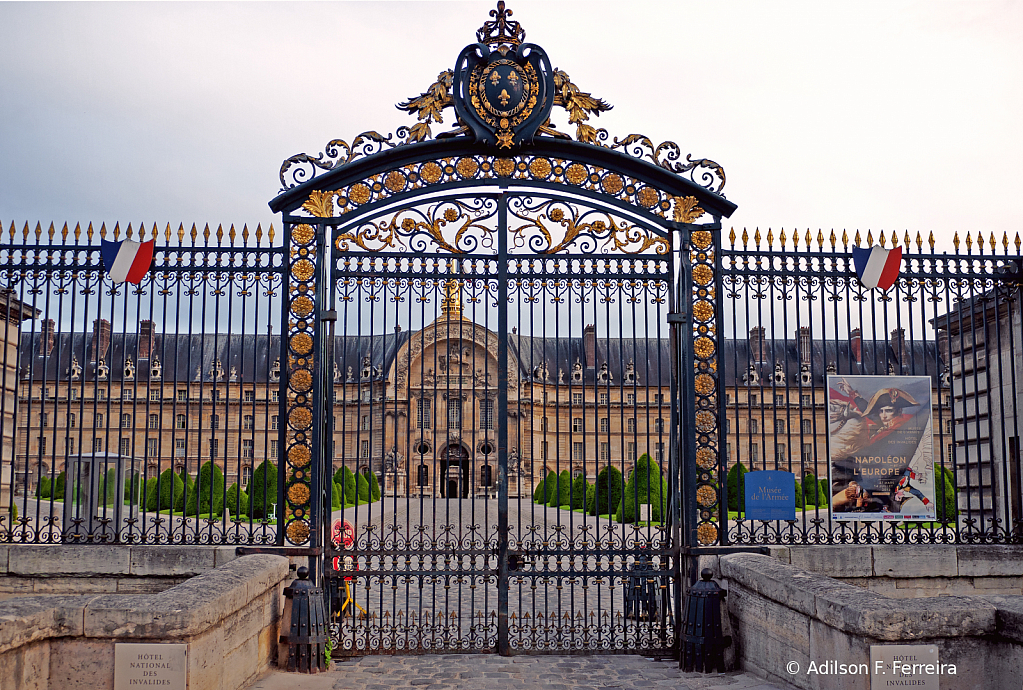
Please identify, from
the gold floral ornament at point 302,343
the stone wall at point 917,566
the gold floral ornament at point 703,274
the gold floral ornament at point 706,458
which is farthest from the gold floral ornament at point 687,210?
the gold floral ornament at point 302,343

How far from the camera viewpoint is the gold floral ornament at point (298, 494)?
328 inches

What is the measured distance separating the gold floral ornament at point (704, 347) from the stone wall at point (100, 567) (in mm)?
4729

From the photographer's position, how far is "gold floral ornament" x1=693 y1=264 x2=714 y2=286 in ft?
28.4

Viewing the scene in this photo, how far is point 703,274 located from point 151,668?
585 centimetres

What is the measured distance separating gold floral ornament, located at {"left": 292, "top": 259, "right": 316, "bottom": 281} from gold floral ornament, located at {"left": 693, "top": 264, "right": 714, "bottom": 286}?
12.2ft

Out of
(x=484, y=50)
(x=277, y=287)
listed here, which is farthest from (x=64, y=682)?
(x=484, y=50)

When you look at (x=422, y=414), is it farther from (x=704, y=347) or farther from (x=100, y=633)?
(x=100, y=633)

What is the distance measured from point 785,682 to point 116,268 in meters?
6.89

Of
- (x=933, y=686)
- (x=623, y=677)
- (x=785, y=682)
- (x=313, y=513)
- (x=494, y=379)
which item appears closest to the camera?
(x=933, y=686)

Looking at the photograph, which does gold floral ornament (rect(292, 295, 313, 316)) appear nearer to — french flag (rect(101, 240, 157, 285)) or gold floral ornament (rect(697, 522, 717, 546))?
french flag (rect(101, 240, 157, 285))

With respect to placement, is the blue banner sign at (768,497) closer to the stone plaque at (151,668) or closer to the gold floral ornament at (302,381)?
the gold floral ornament at (302,381)

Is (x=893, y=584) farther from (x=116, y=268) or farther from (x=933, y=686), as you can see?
(x=116, y=268)

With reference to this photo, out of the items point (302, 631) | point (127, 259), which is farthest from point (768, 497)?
point (127, 259)

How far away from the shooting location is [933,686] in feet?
17.6
